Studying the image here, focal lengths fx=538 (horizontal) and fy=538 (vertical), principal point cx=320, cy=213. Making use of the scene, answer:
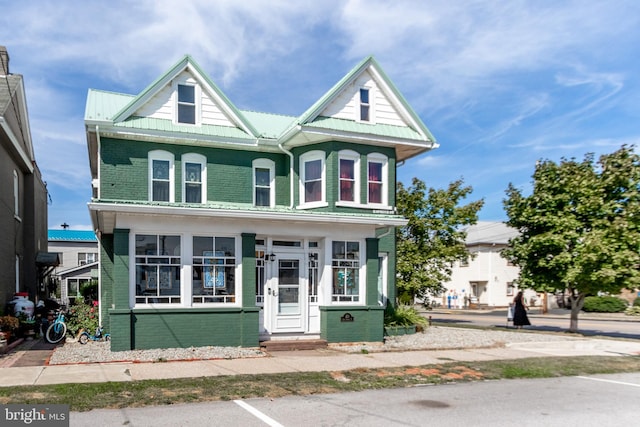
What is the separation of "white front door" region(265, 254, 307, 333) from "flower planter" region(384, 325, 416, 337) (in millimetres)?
2967

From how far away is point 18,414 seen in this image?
698 cm

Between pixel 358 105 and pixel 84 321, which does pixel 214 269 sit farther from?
pixel 358 105

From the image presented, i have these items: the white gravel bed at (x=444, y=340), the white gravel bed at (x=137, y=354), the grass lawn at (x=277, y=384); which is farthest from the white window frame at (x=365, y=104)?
the grass lawn at (x=277, y=384)

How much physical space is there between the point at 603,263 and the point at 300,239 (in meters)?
10.3

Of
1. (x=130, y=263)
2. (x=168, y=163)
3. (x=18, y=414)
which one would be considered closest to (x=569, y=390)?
(x=18, y=414)

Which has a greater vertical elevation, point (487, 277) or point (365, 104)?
point (365, 104)

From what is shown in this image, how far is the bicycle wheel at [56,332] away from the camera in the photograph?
46.3ft

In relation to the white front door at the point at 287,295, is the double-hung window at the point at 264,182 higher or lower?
higher

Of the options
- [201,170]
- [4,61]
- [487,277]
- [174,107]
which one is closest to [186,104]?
[174,107]

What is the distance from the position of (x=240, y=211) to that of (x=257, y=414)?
21.6 feet

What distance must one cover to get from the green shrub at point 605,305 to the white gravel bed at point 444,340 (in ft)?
82.2

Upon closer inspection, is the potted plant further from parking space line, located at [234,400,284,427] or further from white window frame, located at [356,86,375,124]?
parking space line, located at [234,400,284,427]

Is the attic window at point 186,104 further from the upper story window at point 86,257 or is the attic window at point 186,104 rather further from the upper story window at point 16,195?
the upper story window at point 86,257

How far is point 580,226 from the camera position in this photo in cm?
1858
